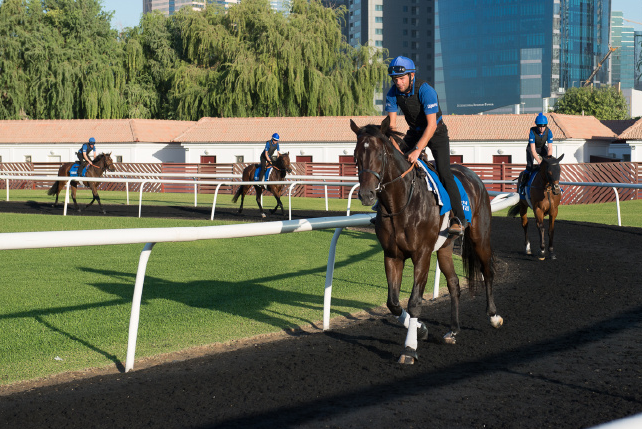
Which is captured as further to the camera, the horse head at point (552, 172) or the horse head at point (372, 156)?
the horse head at point (552, 172)

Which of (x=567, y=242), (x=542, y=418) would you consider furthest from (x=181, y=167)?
(x=542, y=418)

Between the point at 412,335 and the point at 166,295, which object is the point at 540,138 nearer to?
the point at 166,295

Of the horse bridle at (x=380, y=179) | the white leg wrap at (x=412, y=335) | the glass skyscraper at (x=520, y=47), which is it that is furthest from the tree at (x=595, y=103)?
the white leg wrap at (x=412, y=335)

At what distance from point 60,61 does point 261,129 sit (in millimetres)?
15020

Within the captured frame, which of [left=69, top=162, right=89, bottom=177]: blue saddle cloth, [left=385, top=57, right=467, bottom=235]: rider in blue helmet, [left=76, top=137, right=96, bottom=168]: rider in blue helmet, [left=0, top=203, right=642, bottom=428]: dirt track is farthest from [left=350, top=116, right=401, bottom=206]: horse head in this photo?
[left=69, top=162, right=89, bottom=177]: blue saddle cloth

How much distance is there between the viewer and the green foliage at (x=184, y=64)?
44.0 meters

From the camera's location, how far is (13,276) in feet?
30.6

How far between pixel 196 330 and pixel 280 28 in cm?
3976

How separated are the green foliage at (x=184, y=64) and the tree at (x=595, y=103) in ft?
136

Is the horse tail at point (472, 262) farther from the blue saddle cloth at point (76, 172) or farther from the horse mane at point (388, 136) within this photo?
the blue saddle cloth at point (76, 172)

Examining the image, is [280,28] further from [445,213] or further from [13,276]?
[445,213]

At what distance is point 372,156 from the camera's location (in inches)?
206

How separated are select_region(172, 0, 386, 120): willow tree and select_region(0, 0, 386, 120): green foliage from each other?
0.22ft

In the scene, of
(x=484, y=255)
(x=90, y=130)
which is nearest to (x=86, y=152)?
(x=484, y=255)
